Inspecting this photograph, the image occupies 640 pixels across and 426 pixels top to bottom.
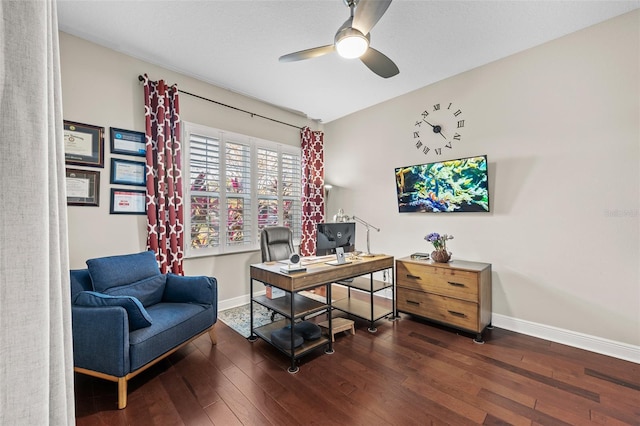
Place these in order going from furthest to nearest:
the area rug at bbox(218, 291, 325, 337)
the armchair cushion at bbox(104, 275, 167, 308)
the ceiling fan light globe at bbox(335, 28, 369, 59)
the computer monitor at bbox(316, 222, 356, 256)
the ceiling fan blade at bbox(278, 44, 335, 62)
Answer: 1. the area rug at bbox(218, 291, 325, 337)
2. the computer monitor at bbox(316, 222, 356, 256)
3. the armchair cushion at bbox(104, 275, 167, 308)
4. the ceiling fan blade at bbox(278, 44, 335, 62)
5. the ceiling fan light globe at bbox(335, 28, 369, 59)

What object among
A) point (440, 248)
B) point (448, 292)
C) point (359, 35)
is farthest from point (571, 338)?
point (359, 35)

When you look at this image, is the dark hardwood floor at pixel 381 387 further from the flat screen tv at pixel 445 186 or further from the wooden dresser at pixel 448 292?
the flat screen tv at pixel 445 186

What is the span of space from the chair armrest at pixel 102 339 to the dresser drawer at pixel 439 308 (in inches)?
107

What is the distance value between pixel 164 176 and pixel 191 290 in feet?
4.35

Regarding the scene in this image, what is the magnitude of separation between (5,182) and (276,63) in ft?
9.81

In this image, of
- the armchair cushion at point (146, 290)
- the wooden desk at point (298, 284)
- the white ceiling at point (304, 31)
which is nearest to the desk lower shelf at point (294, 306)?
the wooden desk at point (298, 284)

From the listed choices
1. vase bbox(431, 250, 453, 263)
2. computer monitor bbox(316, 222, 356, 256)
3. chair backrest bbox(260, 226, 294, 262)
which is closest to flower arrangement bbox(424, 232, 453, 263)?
vase bbox(431, 250, 453, 263)

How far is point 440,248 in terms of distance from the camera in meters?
3.21

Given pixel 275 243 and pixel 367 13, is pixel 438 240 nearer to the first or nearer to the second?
pixel 275 243

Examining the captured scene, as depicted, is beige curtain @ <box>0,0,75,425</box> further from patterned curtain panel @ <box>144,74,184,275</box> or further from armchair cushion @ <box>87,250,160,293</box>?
patterned curtain panel @ <box>144,74,184,275</box>

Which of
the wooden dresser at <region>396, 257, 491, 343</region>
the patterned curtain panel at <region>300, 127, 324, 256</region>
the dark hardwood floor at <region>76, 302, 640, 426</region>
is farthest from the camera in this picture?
the patterned curtain panel at <region>300, 127, 324, 256</region>

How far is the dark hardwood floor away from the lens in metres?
1.76

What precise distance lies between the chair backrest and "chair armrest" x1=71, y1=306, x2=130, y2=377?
1613 millimetres

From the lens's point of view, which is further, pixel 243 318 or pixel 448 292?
pixel 243 318
